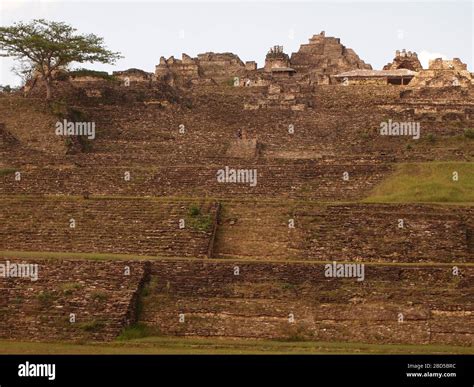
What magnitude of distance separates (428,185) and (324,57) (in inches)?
1017

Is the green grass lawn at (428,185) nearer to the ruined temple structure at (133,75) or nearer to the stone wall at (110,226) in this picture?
the stone wall at (110,226)

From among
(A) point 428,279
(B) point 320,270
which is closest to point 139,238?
(B) point 320,270

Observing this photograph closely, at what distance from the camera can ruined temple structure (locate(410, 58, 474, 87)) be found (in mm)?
49312

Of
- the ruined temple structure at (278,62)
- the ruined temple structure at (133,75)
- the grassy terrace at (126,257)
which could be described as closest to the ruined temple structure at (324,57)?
the ruined temple structure at (278,62)

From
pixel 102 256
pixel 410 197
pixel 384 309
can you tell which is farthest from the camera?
pixel 410 197

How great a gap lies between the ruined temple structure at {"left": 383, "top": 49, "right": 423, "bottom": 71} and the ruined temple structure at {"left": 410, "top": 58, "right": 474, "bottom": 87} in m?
1.78

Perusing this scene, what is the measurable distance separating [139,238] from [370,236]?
20.3 ft

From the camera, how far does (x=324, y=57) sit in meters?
62.1

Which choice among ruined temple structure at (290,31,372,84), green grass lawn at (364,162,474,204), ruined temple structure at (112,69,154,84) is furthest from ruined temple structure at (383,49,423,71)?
green grass lawn at (364,162,474,204)

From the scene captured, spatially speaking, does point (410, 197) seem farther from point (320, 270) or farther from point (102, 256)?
point (102, 256)

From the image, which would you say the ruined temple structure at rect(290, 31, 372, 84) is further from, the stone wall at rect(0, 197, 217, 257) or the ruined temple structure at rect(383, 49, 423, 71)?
the stone wall at rect(0, 197, 217, 257)

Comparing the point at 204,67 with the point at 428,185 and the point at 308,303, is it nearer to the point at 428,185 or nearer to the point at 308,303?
the point at 428,185

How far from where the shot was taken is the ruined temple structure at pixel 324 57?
5975cm
